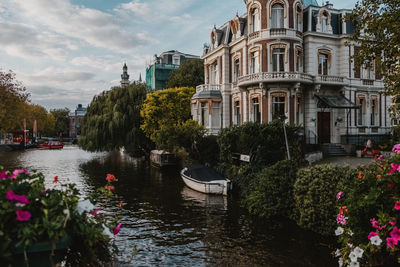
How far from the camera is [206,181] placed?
1905 centimetres

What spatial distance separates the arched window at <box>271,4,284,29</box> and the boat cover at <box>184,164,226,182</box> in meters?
13.2

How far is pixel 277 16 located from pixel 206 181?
14.9 meters

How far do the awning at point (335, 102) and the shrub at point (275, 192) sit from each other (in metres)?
11.7

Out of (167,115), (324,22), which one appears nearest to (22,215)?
(324,22)

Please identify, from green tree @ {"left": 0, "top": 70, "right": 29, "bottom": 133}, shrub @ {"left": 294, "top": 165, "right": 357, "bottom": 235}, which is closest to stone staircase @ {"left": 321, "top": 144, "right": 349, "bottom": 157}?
shrub @ {"left": 294, "top": 165, "right": 357, "bottom": 235}

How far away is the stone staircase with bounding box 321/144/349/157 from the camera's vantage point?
23.4m

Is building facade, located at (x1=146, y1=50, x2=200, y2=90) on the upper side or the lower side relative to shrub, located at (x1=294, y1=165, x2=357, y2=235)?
upper

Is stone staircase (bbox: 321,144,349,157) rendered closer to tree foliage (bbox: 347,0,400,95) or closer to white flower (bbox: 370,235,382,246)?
tree foliage (bbox: 347,0,400,95)

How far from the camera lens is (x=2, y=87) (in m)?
42.8

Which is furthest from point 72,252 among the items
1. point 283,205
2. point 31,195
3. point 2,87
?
point 2,87

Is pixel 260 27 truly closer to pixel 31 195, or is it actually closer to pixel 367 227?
pixel 367 227

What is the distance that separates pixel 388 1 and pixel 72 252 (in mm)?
16353

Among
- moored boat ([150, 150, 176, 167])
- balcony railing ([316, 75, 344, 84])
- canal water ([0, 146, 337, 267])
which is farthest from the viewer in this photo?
moored boat ([150, 150, 176, 167])

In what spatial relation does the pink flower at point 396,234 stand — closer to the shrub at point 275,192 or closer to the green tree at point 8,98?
the shrub at point 275,192
